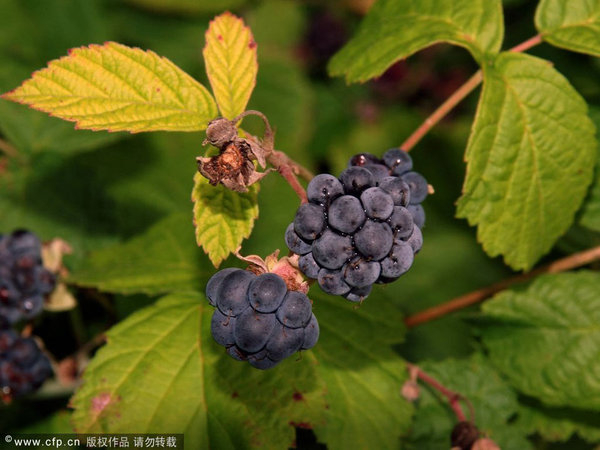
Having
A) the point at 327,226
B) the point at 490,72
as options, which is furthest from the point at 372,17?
the point at 327,226

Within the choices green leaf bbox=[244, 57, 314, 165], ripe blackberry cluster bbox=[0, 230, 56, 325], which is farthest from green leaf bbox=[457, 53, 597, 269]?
green leaf bbox=[244, 57, 314, 165]

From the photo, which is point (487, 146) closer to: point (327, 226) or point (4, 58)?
point (327, 226)

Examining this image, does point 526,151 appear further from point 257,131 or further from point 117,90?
point 257,131

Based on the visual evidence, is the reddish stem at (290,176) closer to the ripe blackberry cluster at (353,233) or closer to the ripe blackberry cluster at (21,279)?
the ripe blackberry cluster at (353,233)

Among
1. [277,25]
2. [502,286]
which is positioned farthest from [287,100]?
[502,286]

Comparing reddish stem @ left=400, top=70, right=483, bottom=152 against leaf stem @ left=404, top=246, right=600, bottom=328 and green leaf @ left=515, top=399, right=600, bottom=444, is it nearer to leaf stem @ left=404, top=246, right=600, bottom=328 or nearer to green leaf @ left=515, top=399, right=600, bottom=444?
leaf stem @ left=404, top=246, right=600, bottom=328

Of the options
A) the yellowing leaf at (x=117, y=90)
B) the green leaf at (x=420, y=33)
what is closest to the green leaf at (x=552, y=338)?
the green leaf at (x=420, y=33)
